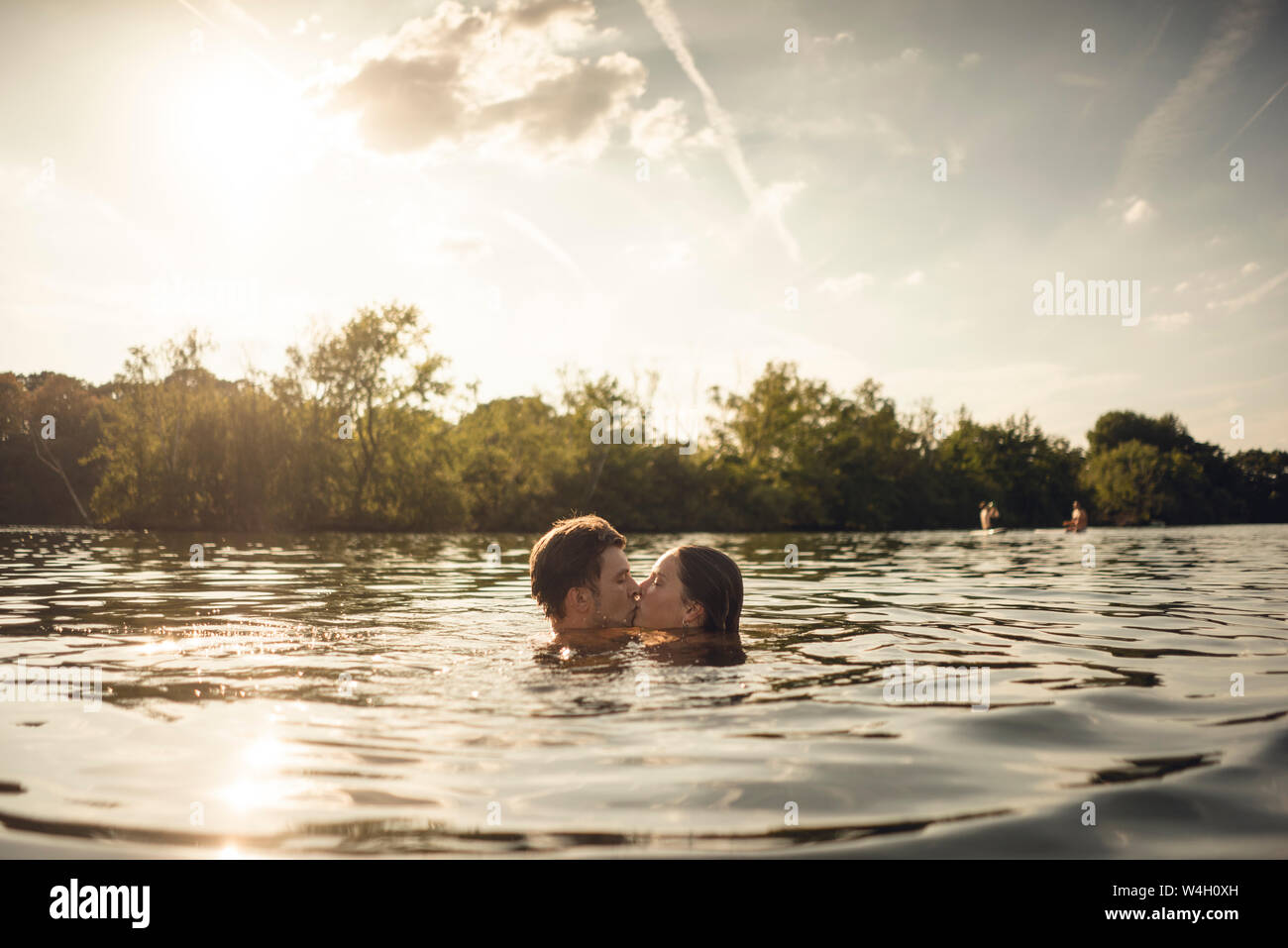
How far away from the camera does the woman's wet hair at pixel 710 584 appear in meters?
6.61

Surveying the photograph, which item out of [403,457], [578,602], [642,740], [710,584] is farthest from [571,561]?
[403,457]

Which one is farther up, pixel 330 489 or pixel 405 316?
pixel 405 316

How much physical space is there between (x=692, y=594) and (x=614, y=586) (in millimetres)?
593

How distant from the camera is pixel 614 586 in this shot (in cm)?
659

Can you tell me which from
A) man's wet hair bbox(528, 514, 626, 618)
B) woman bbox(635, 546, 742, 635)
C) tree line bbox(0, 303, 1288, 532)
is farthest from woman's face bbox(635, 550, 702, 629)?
tree line bbox(0, 303, 1288, 532)

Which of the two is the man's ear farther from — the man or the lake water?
the lake water

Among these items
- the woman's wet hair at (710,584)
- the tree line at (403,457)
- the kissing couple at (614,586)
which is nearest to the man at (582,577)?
the kissing couple at (614,586)

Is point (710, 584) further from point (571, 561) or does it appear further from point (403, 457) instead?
point (403, 457)

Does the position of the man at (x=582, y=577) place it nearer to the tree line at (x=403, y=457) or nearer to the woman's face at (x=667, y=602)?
the woman's face at (x=667, y=602)

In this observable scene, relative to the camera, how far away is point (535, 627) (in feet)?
24.8
